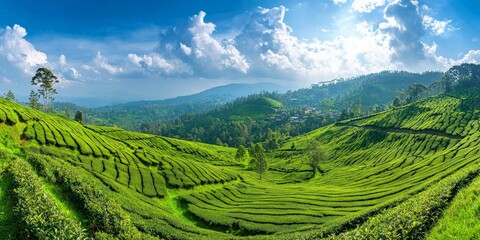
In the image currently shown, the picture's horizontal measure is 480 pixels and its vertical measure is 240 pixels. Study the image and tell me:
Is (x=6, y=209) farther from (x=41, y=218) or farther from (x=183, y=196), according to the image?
(x=183, y=196)

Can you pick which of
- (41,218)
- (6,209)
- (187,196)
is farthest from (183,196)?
(41,218)

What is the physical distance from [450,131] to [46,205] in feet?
466

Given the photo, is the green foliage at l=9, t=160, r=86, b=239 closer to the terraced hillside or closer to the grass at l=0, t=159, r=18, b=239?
the terraced hillside

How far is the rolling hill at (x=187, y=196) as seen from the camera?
1897cm

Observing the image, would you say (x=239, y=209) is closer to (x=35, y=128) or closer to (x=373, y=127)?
(x=35, y=128)

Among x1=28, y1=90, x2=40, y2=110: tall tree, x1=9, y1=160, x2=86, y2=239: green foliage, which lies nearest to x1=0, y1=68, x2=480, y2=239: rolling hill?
x1=9, y1=160, x2=86, y2=239: green foliage

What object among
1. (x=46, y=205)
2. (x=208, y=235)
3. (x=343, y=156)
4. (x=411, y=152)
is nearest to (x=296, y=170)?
(x=343, y=156)

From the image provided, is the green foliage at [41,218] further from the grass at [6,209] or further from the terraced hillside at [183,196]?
the grass at [6,209]

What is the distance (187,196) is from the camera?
181 feet

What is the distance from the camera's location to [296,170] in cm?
12519

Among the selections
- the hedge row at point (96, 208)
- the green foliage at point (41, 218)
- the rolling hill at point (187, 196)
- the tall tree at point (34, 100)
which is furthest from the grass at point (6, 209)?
the tall tree at point (34, 100)

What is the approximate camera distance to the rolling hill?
18969mm

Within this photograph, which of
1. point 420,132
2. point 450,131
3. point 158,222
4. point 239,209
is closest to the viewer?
point 158,222

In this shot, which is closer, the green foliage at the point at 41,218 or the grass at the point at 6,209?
the green foliage at the point at 41,218
